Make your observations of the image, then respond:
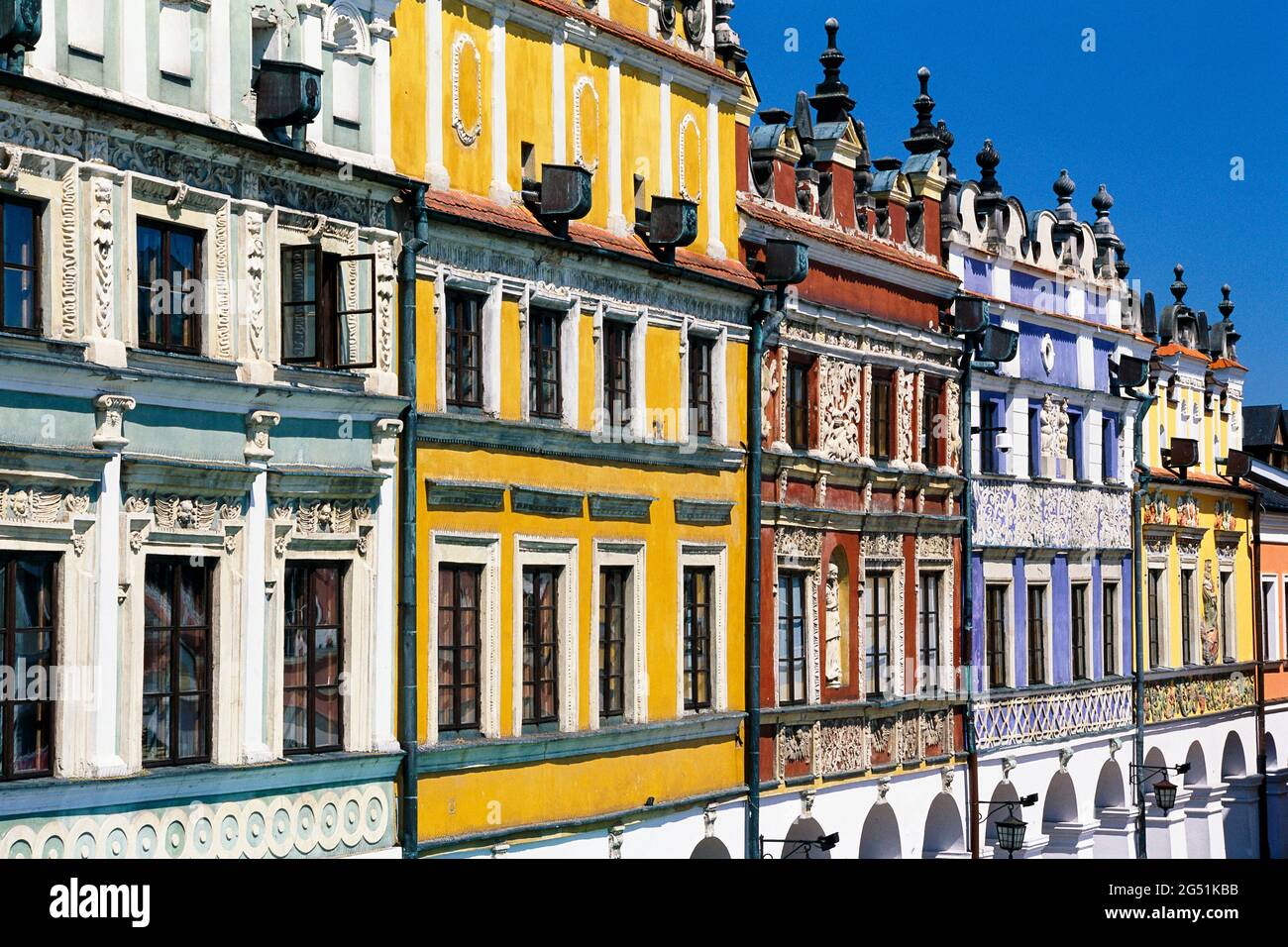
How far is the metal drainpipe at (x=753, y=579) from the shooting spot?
28078 mm

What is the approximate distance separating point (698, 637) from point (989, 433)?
10022 millimetres

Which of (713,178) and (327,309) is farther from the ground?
(713,178)

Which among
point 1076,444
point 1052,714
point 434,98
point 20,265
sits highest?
point 434,98

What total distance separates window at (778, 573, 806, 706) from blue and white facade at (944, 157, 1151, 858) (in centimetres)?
555

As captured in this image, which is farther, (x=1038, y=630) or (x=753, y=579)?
(x=1038, y=630)

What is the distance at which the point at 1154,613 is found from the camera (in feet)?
142

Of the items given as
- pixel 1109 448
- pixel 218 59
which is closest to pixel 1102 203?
pixel 1109 448

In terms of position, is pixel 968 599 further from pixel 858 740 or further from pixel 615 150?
pixel 615 150

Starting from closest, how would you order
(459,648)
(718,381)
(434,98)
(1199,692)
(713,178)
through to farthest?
1. (434,98)
2. (459,648)
3. (718,381)
4. (713,178)
5. (1199,692)

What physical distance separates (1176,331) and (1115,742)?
9666 mm

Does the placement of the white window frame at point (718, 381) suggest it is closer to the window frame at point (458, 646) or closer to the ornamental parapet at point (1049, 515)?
the window frame at point (458, 646)

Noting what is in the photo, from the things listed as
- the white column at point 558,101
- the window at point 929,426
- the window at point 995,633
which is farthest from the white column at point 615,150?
the window at point 995,633

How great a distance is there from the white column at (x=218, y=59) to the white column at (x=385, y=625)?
3.68 m
